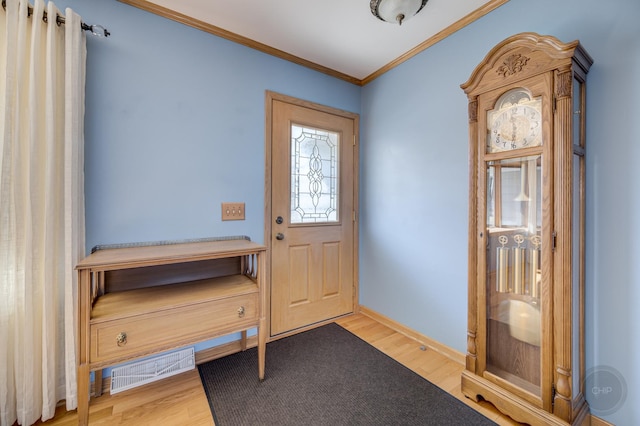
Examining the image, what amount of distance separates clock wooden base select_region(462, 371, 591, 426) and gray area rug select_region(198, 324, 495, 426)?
0.11 m

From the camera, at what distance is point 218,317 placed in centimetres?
162

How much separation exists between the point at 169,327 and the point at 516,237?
1991 mm

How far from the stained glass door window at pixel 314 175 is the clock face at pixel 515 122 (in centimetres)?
141

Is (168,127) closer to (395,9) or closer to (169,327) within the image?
(169,327)

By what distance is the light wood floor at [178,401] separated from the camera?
1.47m

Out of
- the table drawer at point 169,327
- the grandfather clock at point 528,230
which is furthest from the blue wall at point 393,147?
the table drawer at point 169,327

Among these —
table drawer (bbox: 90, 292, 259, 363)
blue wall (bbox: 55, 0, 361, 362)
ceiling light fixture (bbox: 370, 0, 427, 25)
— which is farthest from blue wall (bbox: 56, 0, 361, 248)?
ceiling light fixture (bbox: 370, 0, 427, 25)

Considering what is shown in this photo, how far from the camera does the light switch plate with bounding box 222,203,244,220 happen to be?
2.11 meters

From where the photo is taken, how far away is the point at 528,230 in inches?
57.6

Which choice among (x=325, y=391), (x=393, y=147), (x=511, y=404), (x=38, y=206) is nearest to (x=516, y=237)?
(x=511, y=404)

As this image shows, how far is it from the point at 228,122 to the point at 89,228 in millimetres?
1165

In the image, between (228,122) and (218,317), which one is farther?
(228,122)

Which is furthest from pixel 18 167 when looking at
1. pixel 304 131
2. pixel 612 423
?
pixel 612 423

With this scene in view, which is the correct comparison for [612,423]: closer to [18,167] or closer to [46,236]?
[46,236]
